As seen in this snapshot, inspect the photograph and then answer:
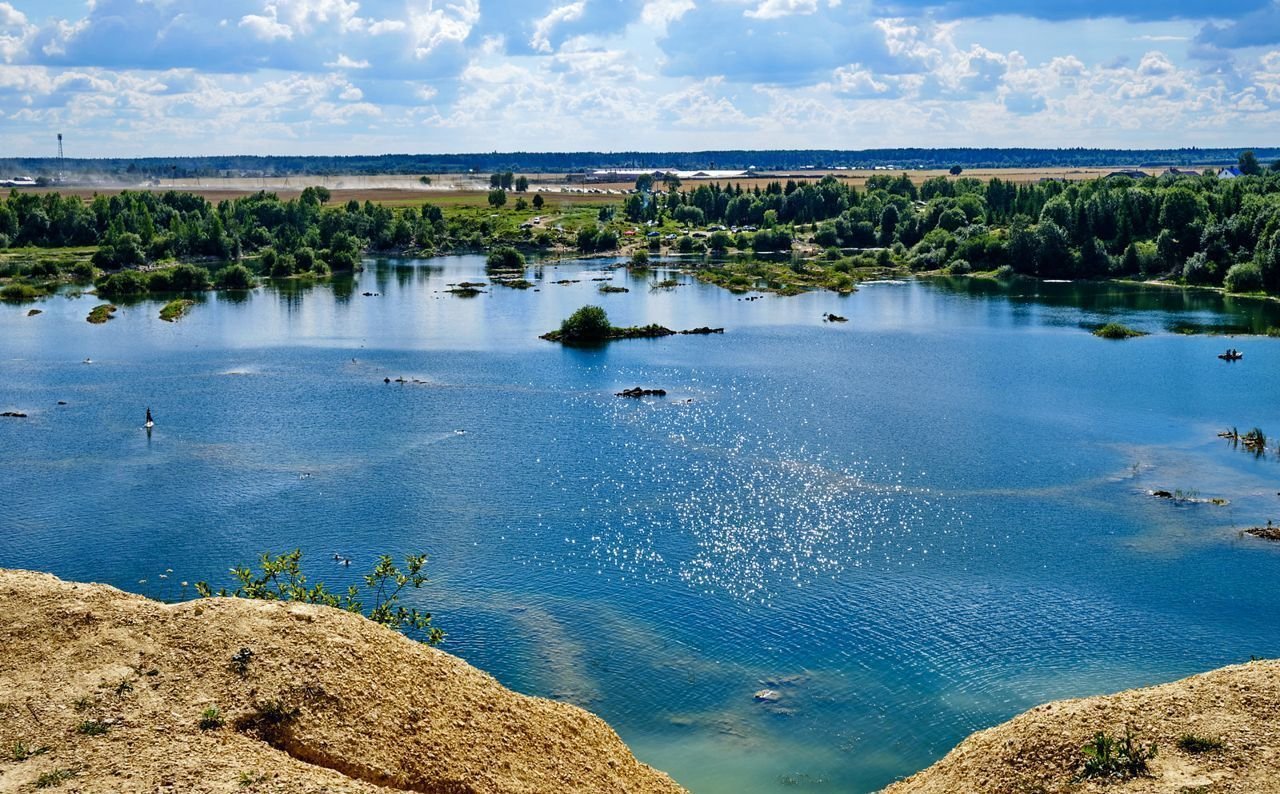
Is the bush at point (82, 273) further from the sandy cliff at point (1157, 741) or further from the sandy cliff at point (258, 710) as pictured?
the sandy cliff at point (1157, 741)

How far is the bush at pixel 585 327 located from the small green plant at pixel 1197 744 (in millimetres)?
95342

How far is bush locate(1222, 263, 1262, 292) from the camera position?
14400 cm

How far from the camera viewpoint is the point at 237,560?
5378 centimetres

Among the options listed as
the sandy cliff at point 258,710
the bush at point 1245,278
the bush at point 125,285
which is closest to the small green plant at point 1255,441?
the sandy cliff at point 258,710

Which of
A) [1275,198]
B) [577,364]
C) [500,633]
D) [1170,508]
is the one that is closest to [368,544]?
[500,633]

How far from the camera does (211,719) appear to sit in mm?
22359

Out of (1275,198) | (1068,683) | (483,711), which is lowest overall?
(1068,683)

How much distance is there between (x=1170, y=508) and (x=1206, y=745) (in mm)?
41744

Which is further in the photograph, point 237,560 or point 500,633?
point 237,560

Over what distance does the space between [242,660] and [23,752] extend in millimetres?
4130

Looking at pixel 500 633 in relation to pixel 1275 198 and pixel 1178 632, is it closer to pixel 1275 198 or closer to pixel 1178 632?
pixel 1178 632

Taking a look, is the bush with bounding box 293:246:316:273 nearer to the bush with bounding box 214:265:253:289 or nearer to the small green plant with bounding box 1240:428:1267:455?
the bush with bounding box 214:265:253:289

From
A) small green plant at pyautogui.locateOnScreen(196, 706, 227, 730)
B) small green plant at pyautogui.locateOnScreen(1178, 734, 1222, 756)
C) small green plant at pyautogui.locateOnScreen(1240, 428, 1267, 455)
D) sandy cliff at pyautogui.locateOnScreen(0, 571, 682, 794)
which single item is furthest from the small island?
small green plant at pyautogui.locateOnScreen(1178, 734, 1222, 756)

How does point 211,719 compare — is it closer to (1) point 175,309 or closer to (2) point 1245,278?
(1) point 175,309
